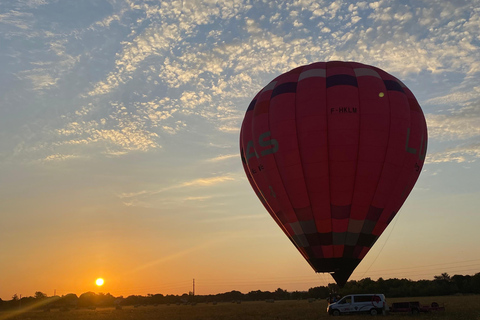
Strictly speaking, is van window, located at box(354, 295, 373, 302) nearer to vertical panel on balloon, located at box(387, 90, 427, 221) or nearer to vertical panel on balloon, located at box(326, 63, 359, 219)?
vertical panel on balloon, located at box(387, 90, 427, 221)

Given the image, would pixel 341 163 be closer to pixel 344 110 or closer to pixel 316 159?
pixel 316 159

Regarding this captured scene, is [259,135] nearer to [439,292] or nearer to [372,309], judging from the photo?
[372,309]

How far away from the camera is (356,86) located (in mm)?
28406

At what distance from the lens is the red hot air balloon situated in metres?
27.4

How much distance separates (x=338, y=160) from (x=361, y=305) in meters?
8.80

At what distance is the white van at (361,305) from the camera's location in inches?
1104

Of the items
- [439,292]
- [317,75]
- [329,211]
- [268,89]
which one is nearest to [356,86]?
[317,75]

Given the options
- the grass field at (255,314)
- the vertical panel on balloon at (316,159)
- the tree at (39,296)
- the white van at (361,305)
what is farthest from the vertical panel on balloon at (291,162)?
the tree at (39,296)

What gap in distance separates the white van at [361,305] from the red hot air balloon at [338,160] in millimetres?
2158

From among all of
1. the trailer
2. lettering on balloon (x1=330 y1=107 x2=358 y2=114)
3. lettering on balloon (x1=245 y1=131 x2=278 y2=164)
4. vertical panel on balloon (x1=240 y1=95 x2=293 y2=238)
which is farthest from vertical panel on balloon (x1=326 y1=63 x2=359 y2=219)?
the trailer

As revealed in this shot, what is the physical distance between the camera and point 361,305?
1117 inches

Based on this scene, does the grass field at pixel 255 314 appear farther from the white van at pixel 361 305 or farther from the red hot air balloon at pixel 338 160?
the red hot air balloon at pixel 338 160

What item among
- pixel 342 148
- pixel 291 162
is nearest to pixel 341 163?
pixel 342 148

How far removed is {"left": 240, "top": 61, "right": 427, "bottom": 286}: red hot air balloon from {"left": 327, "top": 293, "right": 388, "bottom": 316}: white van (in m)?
2.16
